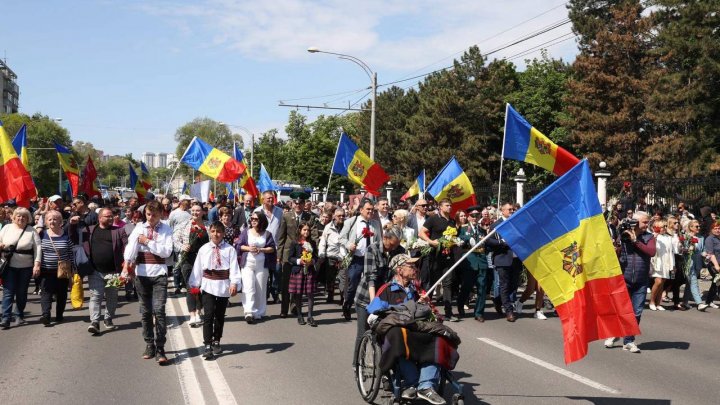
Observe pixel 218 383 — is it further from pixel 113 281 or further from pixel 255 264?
pixel 255 264

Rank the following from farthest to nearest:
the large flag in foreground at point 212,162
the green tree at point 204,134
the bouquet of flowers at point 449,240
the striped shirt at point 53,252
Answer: the green tree at point 204,134
the large flag in foreground at point 212,162
the bouquet of flowers at point 449,240
the striped shirt at point 53,252

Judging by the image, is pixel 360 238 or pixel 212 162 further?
pixel 212 162

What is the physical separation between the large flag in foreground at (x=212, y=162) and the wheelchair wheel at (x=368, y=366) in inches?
546

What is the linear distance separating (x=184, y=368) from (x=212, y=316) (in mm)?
859

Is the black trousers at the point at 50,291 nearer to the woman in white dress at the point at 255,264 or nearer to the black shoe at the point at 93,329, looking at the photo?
the black shoe at the point at 93,329

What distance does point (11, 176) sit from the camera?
13.9 meters

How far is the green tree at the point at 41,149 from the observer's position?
243ft

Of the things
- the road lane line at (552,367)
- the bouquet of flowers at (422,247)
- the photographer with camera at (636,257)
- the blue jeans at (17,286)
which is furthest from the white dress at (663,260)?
the blue jeans at (17,286)

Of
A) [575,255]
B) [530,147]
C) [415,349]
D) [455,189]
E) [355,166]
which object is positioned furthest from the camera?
[355,166]

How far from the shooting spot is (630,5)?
3678cm

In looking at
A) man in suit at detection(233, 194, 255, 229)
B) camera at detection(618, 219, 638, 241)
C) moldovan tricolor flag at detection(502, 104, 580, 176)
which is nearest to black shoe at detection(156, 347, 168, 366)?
camera at detection(618, 219, 638, 241)

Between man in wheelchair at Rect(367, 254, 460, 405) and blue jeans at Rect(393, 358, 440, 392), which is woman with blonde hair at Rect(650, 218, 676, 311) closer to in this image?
man in wheelchair at Rect(367, 254, 460, 405)

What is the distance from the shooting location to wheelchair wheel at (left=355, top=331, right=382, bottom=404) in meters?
6.49

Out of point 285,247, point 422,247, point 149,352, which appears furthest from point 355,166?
point 149,352
